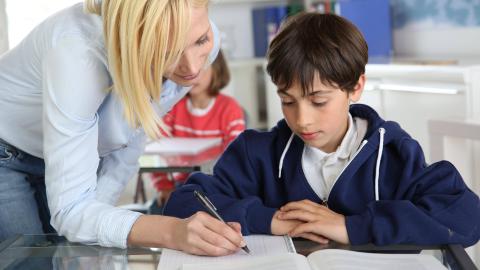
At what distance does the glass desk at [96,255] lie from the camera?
41.7 inches

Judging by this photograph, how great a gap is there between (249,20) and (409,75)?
7.28 ft

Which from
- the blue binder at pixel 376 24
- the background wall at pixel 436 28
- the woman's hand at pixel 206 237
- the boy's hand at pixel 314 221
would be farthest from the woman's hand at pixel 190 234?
the blue binder at pixel 376 24

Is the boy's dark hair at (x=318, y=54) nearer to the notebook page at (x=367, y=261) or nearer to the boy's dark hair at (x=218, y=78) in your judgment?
the notebook page at (x=367, y=261)

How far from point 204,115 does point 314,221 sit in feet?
6.93

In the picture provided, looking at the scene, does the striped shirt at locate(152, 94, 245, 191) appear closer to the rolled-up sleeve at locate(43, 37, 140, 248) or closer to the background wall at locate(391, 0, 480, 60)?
the background wall at locate(391, 0, 480, 60)

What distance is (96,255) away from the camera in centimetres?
112

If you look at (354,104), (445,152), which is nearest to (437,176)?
(354,104)

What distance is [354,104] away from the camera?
1.46 meters

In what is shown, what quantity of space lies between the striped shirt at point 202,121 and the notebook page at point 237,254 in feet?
6.42

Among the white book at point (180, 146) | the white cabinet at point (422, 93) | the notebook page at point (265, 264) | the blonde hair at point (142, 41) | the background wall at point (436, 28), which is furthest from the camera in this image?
the background wall at point (436, 28)

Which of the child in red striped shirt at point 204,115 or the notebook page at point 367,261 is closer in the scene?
the notebook page at point 367,261

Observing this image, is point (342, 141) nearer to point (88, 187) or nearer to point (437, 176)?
point (437, 176)

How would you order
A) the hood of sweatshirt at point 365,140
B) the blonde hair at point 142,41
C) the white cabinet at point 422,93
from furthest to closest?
the white cabinet at point 422,93 < the hood of sweatshirt at point 365,140 < the blonde hair at point 142,41

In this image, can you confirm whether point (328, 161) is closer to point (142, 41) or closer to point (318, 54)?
point (318, 54)
